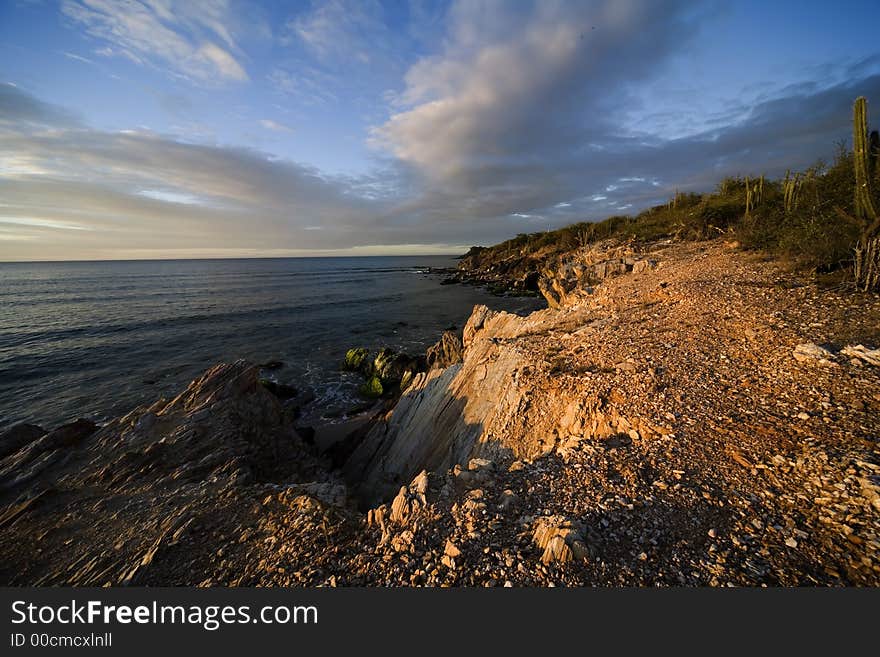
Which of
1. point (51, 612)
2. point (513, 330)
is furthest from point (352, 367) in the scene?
point (51, 612)

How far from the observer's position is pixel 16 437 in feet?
31.3

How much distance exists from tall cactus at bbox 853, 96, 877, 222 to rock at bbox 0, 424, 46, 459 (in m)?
24.4

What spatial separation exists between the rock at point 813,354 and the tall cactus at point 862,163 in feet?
17.7

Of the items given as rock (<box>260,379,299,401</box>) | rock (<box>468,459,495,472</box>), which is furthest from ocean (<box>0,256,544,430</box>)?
rock (<box>468,459,495,472</box>)

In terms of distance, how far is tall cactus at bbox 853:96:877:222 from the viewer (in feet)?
28.5

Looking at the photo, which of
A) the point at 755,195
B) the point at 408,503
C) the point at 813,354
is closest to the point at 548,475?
the point at 408,503

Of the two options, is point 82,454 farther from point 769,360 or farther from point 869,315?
point 869,315

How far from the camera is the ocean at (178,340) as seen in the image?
747 inches

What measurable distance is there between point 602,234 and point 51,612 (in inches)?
2296


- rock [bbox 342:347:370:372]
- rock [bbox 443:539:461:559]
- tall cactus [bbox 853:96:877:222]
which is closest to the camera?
rock [bbox 443:539:461:559]

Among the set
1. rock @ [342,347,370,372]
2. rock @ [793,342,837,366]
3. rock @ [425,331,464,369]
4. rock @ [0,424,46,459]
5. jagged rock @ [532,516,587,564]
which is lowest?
rock @ [342,347,370,372]

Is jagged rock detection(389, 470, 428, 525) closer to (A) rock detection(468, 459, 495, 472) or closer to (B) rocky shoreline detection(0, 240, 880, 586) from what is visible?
(B) rocky shoreline detection(0, 240, 880, 586)

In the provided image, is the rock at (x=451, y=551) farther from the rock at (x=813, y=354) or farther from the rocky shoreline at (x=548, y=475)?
the rock at (x=813, y=354)

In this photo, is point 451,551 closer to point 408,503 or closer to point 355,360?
point 408,503
